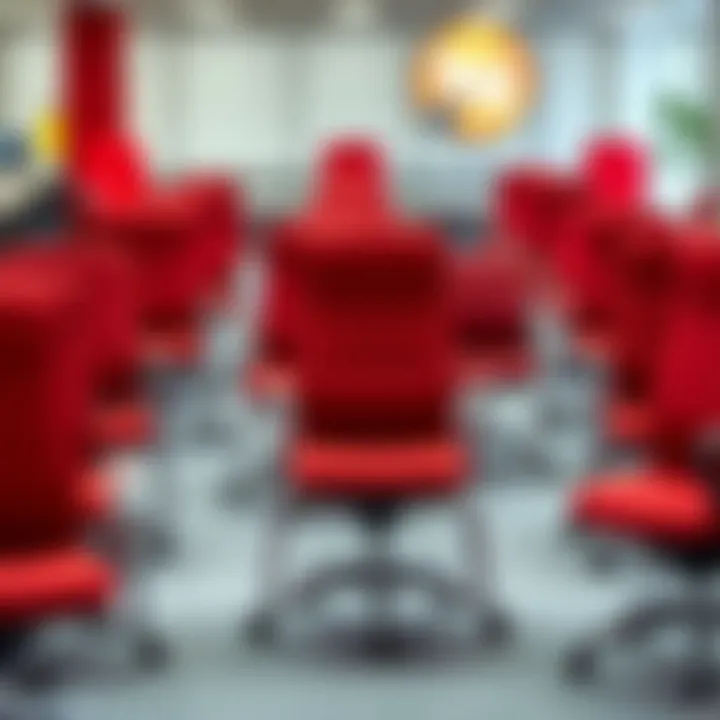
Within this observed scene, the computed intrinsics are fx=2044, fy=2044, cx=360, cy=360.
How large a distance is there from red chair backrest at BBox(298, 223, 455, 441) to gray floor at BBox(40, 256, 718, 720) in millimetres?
648

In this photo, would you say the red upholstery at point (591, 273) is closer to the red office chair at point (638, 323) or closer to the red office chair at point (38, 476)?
the red office chair at point (638, 323)

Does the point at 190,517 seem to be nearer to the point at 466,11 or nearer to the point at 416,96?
the point at 466,11

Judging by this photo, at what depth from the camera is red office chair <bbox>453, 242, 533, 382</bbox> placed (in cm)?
734

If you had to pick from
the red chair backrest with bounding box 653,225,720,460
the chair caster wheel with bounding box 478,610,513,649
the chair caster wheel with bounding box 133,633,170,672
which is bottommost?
the chair caster wheel with bounding box 133,633,170,672

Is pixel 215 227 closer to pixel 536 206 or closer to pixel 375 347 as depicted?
pixel 536 206

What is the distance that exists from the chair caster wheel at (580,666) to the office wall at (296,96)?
836 inches

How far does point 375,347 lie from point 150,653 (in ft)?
3.31

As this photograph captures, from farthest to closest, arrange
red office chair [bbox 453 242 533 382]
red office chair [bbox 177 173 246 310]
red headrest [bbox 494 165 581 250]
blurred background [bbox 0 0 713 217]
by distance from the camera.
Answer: blurred background [bbox 0 0 713 217], red headrest [bbox 494 165 581 250], red office chair [bbox 177 173 246 310], red office chair [bbox 453 242 533 382]

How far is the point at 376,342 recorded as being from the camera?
5.51 metres

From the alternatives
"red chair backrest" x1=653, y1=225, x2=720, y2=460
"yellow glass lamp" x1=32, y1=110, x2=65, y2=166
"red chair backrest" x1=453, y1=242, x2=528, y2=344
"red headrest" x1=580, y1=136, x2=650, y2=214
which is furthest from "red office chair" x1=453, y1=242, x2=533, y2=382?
"yellow glass lamp" x1=32, y1=110, x2=65, y2=166

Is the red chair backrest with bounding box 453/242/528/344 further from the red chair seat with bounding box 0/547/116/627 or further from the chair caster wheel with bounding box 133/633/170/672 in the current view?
the red chair seat with bounding box 0/547/116/627

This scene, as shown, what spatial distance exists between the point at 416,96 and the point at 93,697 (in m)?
22.9

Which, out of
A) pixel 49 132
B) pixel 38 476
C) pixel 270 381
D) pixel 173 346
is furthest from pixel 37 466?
pixel 49 132

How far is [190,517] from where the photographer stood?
23.3ft
